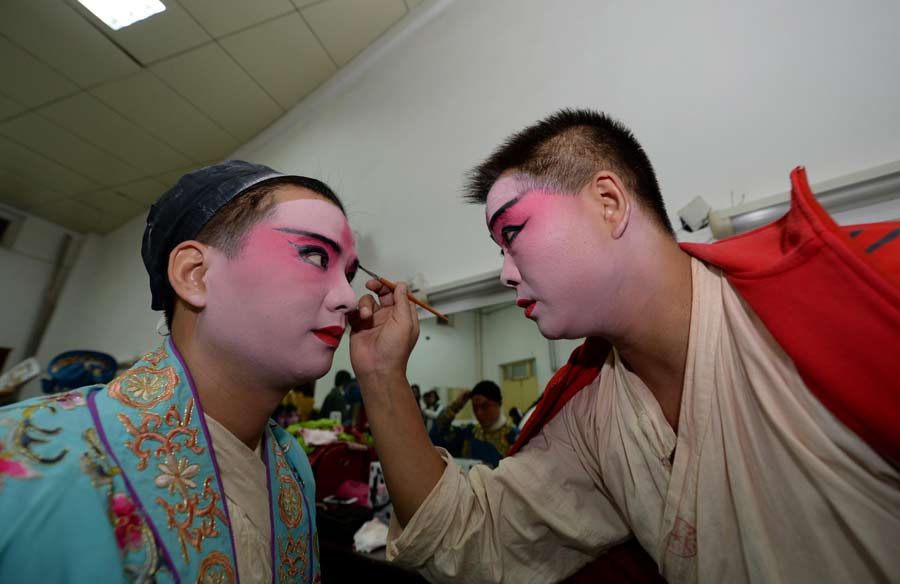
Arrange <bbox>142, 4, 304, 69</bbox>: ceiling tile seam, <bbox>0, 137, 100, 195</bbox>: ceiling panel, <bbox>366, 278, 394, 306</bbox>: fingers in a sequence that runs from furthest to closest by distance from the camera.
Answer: <bbox>0, 137, 100, 195</bbox>: ceiling panel → <bbox>142, 4, 304, 69</bbox>: ceiling tile seam → <bbox>366, 278, 394, 306</bbox>: fingers

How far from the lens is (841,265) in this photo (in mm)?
557

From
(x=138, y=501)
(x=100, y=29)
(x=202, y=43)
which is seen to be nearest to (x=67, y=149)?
(x=100, y=29)

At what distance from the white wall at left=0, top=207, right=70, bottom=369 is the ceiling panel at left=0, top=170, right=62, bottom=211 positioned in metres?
0.25

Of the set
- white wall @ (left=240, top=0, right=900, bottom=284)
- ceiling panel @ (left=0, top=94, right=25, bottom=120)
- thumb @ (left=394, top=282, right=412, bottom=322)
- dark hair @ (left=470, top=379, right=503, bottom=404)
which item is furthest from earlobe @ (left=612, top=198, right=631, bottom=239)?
ceiling panel @ (left=0, top=94, right=25, bottom=120)

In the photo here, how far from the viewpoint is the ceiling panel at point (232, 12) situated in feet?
8.50

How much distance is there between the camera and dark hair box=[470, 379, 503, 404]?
6.98 feet

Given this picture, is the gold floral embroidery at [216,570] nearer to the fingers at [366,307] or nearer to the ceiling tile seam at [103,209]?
the fingers at [366,307]

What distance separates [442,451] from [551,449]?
1.09ft

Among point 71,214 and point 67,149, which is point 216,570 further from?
point 71,214

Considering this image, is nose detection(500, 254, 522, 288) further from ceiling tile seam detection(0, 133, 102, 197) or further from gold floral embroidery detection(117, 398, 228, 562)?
ceiling tile seam detection(0, 133, 102, 197)

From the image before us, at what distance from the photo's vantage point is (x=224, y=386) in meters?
0.79

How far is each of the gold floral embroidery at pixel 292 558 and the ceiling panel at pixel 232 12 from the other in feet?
10.4

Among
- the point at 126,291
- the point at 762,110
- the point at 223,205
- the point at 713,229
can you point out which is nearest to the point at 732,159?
the point at 762,110

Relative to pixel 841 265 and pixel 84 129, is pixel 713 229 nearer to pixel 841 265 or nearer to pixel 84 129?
pixel 841 265
